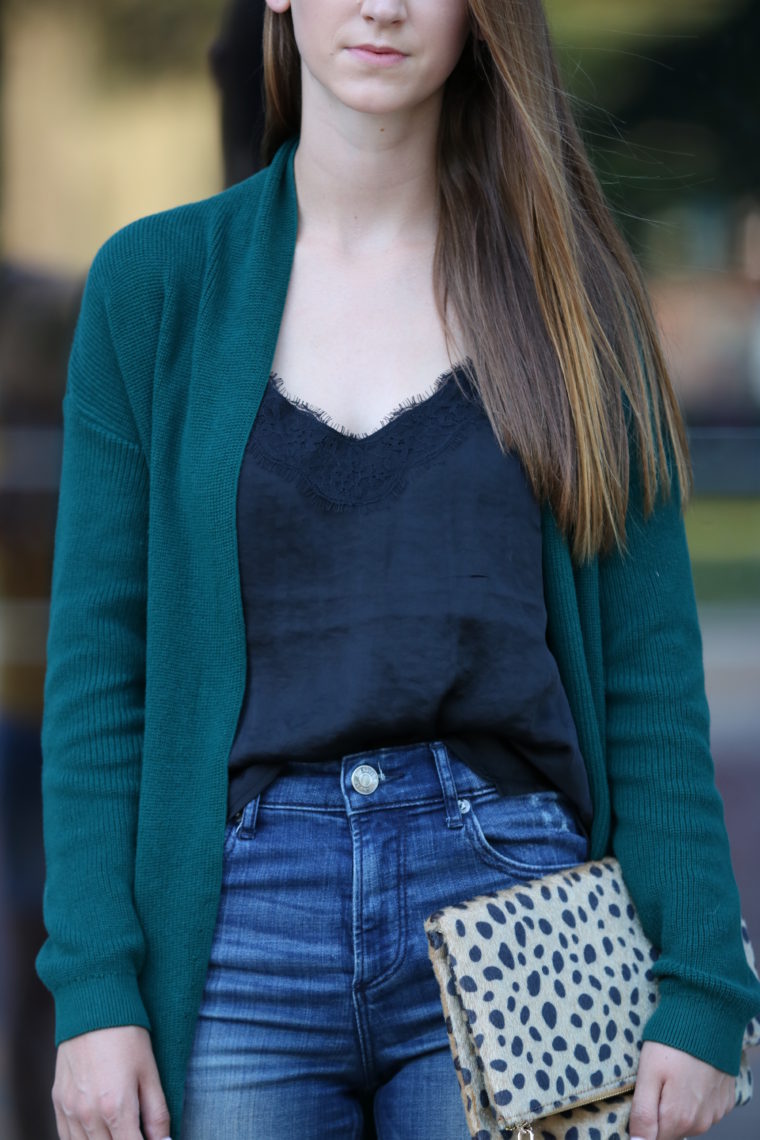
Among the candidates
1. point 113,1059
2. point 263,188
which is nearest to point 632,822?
point 113,1059

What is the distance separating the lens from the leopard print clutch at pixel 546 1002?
4.69 feet

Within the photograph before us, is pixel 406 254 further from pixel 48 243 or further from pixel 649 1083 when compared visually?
pixel 649 1083

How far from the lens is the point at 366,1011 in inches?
59.7

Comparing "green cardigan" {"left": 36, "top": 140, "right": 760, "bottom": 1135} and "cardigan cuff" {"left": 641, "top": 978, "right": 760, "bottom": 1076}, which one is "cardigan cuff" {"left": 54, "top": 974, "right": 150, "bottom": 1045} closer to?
"green cardigan" {"left": 36, "top": 140, "right": 760, "bottom": 1135}

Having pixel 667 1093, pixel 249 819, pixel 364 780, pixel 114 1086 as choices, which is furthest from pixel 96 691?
pixel 667 1093

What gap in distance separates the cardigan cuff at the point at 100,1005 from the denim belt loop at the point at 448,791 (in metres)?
0.42

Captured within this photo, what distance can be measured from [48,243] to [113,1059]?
1506 millimetres

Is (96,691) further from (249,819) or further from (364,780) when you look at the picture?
(364,780)

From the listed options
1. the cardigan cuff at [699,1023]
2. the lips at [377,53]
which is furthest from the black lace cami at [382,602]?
the lips at [377,53]

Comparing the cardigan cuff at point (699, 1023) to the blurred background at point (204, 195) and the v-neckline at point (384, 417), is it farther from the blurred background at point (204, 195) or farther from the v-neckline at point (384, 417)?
the blurred background at point (204, 195)

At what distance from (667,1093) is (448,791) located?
17.6 inches

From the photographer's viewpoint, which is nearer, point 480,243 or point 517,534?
point 517,534

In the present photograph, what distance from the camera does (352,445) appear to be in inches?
61.9

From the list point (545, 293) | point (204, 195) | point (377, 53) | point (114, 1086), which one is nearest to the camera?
point (114, 1086)
